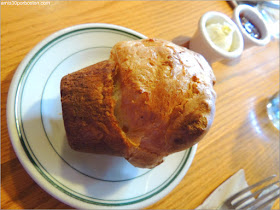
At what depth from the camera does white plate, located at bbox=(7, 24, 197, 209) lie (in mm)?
622

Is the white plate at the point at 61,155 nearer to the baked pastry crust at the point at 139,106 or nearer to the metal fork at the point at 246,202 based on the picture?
the baked pastry crust at the point at 139,106

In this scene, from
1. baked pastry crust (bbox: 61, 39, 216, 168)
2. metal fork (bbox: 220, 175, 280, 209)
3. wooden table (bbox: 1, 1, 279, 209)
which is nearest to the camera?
baked pastry crust (bbox: 61, 39, 216, 168)

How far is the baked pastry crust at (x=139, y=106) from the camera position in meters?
0.57

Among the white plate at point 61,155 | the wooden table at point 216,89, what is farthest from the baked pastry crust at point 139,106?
the wooden table at point 216,89

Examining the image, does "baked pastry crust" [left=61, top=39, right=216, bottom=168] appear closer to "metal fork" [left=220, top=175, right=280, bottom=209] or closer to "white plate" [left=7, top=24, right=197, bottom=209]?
"white plate" [left=7, top=24, right=197, bottom=209]

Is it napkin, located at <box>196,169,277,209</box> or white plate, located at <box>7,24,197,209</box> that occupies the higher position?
white plate, located at <box>7,24,197,209</box>

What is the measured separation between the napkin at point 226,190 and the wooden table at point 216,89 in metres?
0.02

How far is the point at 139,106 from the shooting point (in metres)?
0.55

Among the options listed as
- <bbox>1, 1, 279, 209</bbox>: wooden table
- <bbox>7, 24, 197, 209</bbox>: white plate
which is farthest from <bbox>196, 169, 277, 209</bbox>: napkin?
<bbox>7, 24, 197, 209</bbox>: white plate

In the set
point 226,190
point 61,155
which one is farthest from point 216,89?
point 61,155

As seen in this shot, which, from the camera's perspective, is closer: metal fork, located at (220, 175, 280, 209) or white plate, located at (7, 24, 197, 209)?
white plate, located at (7, 24, 197, 209)

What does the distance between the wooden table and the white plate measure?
9 centimetres

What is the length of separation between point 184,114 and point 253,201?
0.51 meters

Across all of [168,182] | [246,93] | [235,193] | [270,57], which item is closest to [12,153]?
[168,182]
